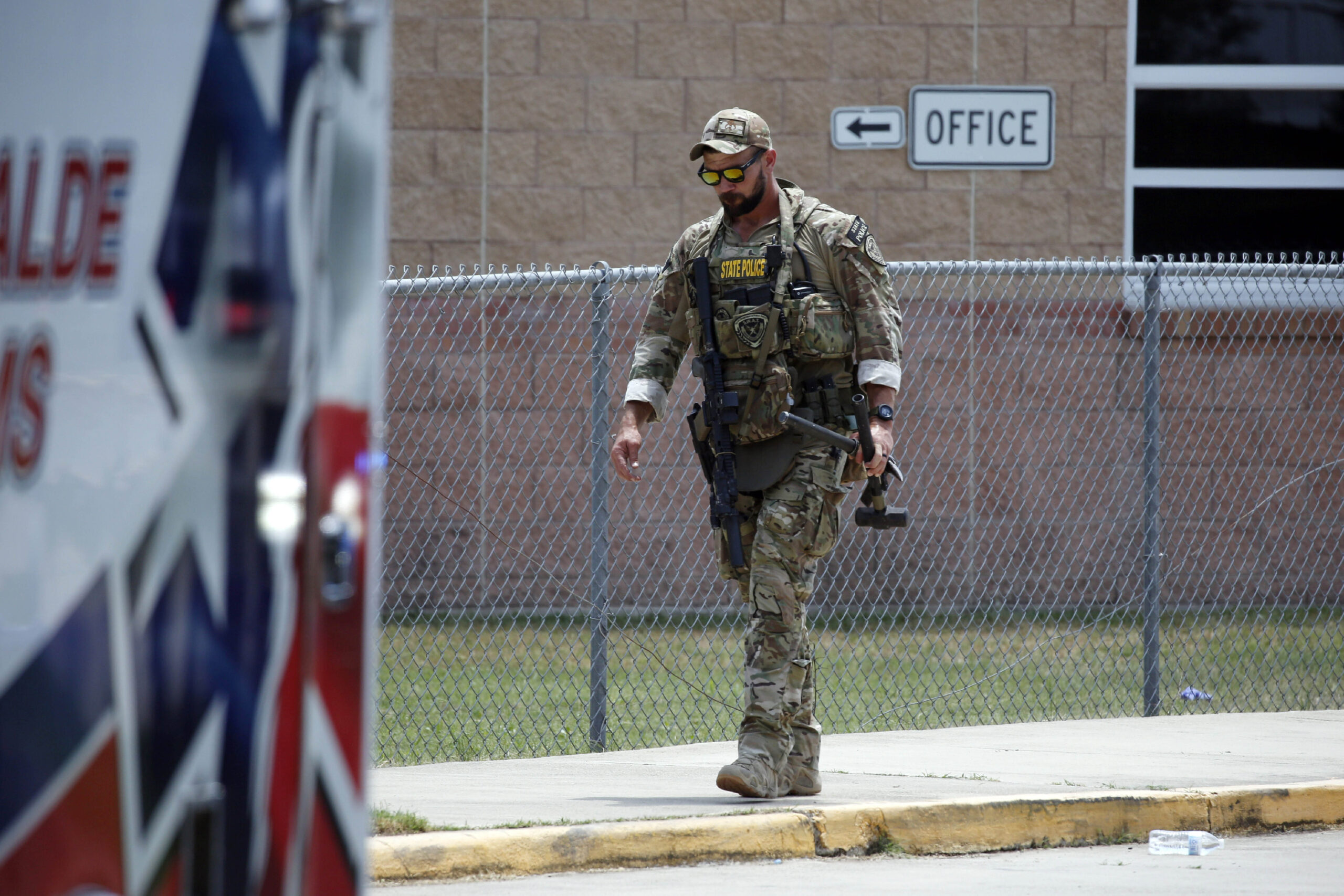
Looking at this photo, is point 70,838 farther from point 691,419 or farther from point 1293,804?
point 1293,804

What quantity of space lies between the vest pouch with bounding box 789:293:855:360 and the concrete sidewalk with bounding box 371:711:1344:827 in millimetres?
1530

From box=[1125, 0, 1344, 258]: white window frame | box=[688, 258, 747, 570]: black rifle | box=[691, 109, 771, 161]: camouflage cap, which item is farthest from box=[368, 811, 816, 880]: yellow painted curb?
box=[1125, 0, 1344, 258]: white window frame

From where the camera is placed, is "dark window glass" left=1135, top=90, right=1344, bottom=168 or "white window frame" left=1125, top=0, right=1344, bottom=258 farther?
"dark window glass" left=1135, top=90, right=1344, bottom=168

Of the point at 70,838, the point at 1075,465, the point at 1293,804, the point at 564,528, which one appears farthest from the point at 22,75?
the point at 1075,465

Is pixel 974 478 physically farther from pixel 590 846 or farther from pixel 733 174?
pixel 590 846

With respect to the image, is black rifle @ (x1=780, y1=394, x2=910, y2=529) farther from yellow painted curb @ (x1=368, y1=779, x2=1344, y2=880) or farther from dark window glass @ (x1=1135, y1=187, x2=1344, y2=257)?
dark window glass @ (x1=1135, y1=187, x2=1344, y2=257)

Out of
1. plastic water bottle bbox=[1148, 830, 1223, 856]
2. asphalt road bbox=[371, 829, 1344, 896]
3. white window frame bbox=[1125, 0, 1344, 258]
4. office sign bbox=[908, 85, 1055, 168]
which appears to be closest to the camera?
asphalt road bbox=[371, 829, 1344, 896]

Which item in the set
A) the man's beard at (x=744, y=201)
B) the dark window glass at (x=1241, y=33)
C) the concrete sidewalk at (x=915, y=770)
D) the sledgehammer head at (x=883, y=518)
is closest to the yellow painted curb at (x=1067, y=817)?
the concrete sidewalk at (x=915, y=770)

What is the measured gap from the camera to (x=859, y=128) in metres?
11.3

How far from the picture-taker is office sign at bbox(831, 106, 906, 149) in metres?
11.3

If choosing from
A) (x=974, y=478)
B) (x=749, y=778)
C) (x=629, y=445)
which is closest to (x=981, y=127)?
(x=974, y=478)

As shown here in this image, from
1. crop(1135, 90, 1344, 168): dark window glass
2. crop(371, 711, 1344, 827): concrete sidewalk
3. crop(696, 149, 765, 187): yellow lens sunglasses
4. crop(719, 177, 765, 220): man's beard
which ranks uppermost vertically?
crop(1135, 90, 1344, 168): dark window glass

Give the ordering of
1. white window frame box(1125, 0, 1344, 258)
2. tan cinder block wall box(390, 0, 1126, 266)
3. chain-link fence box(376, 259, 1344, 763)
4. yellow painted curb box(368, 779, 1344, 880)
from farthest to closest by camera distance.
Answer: white window frame box(1125, 0, 1344, 258) → tan cinder block wall box(390, 0, 1126, 266) → chain-link fence box(376, 259, 1344, 763) → yellow painted curb box(368, 779, 1344, 880)

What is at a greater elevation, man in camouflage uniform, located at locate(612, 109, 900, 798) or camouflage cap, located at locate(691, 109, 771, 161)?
camouflage cap, located at locate(691, 109, 771, 161)
